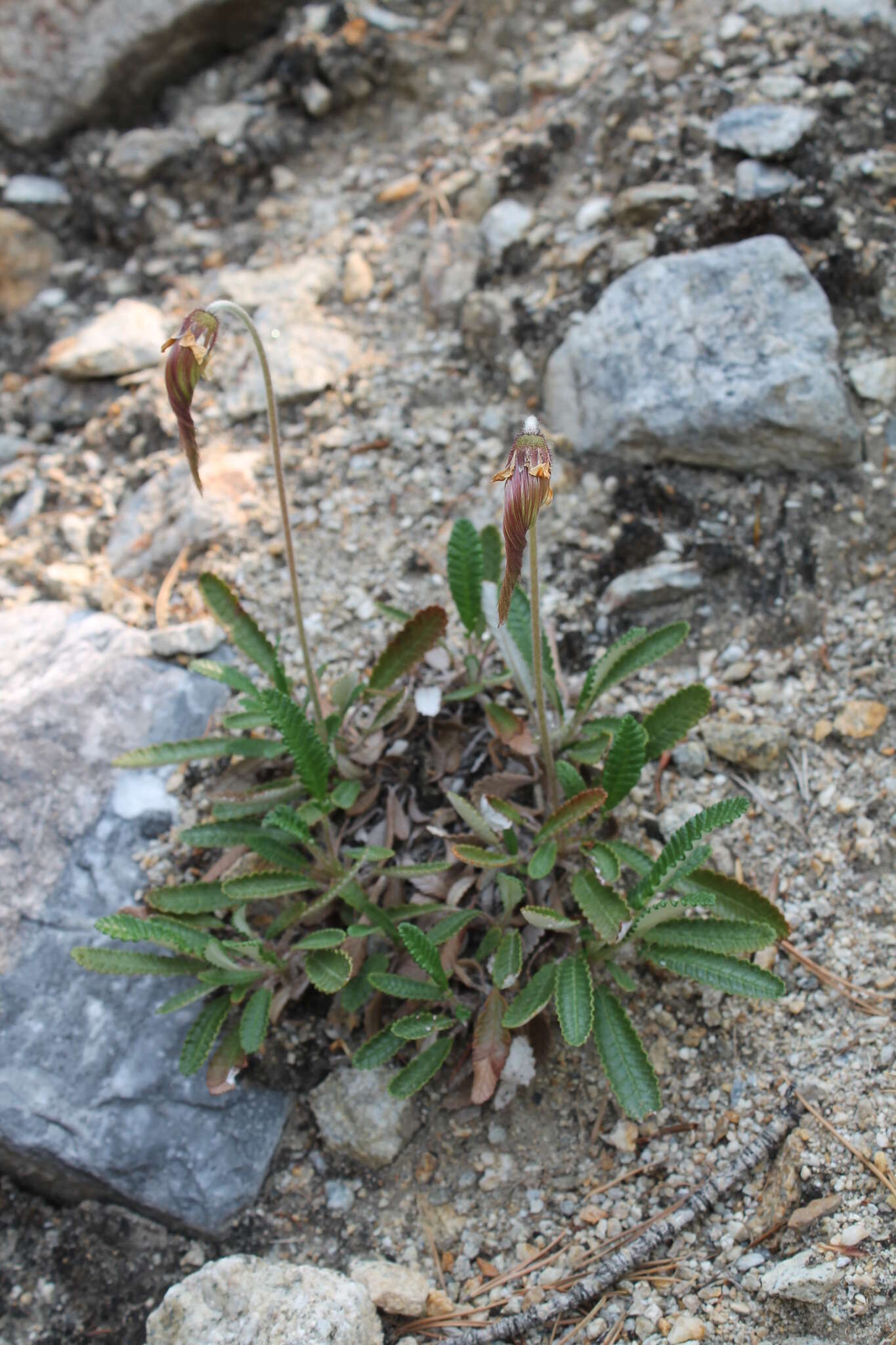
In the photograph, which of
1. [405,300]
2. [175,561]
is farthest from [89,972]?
[405,300]

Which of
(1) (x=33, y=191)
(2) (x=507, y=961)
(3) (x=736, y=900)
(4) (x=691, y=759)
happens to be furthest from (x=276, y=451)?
(1) (x=33, y=191)

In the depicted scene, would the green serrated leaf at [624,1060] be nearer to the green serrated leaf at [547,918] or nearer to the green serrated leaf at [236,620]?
the green serrated leaf at [547,918]

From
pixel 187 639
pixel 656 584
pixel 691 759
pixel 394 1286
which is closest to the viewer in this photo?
pixel 394 1286

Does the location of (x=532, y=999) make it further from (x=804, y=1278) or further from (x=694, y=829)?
(x=804, y=1278)

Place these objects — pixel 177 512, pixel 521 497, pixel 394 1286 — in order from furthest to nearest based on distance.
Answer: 1. pixel 177 512
2. pixel 394 1286
3. pixel 521 497

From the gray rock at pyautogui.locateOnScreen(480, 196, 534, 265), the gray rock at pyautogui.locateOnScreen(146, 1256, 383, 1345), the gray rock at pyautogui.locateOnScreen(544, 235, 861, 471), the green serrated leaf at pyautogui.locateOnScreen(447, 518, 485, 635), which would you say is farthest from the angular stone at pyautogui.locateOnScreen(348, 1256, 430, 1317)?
the gray rock at pyautogui.locateOnScreen(480, 196, 534, 265)

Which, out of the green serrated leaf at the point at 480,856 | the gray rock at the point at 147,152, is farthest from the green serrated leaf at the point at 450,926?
the gray rock at the point at 147,152
